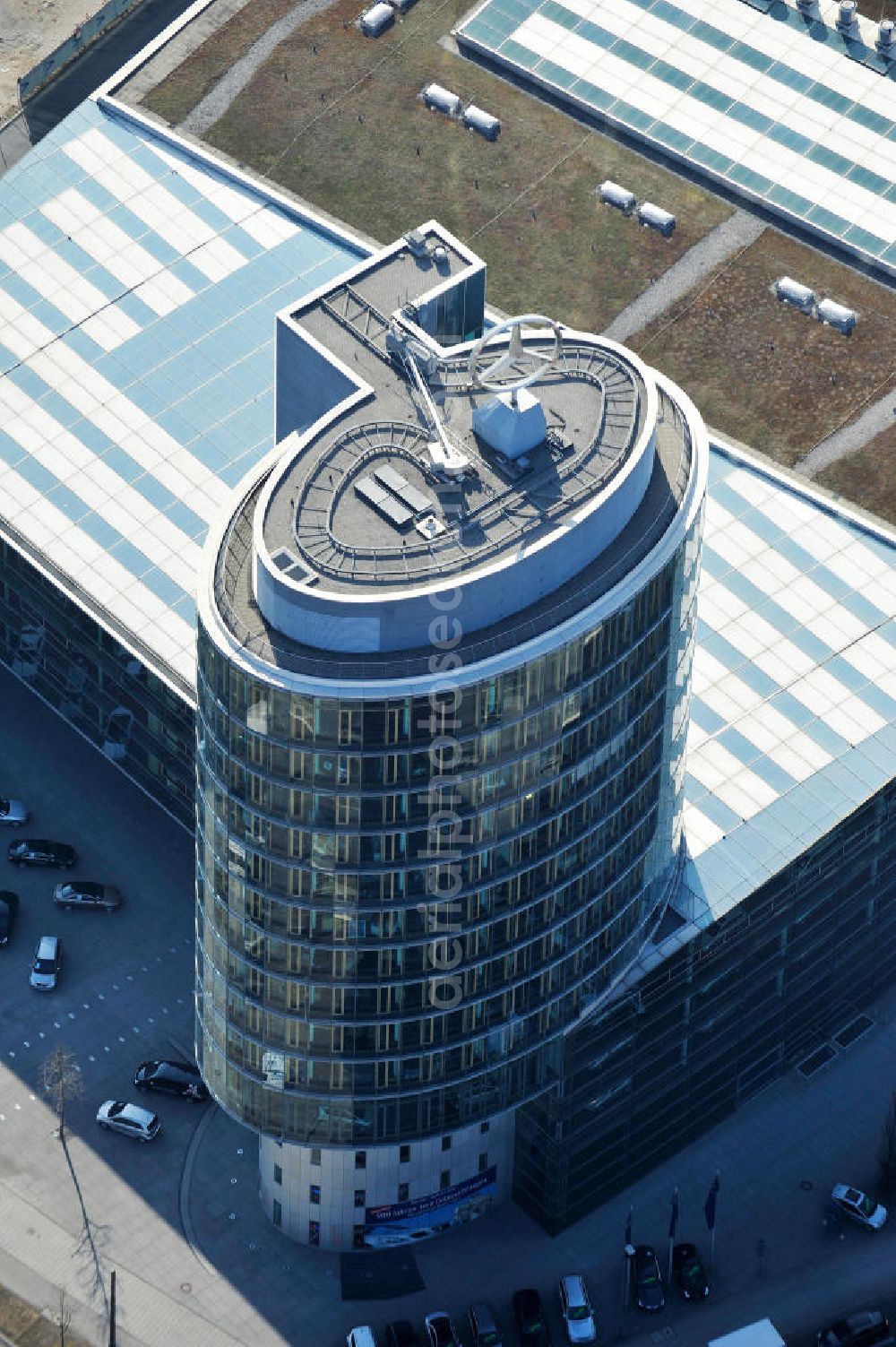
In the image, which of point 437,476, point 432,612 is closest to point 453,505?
point 437,476

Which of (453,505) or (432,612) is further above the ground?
(453,505)

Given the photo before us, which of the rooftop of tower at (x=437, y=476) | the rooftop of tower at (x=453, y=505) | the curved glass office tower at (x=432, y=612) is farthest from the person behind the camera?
the rooftop of tower at (x=437, y=476)

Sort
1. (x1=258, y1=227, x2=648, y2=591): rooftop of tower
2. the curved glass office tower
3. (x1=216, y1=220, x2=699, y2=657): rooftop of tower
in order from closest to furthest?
1. (x1=216, y1=220, x2=699, y2=657): rooftop of tower
2. the curved glass office tower
3. (x1=258, y1=227, x2=648, y2=591): rooftop of tower

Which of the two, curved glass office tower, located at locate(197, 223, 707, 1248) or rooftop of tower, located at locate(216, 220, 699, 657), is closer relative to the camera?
rooftop of tower, located at locate(216, 220, 699, 657)

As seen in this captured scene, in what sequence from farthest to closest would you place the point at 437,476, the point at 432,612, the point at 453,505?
the point at 437,476
the point at 453,505
the point at 432,612

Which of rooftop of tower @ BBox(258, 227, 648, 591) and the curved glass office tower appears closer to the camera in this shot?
the curved glass office tower

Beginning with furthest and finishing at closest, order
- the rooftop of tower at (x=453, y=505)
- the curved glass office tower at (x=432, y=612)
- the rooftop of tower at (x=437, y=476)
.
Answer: the rooftop of tower at (x=437, y=476) → the curved glass office tower at (x=432, y=612) → the rooftop of tower at (x=453, y=505)

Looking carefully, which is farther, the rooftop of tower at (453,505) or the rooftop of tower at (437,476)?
the rooftop of tower at (437,476)

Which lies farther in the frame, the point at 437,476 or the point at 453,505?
the point at 437,476

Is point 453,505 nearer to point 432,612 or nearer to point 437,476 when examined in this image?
point 437,476

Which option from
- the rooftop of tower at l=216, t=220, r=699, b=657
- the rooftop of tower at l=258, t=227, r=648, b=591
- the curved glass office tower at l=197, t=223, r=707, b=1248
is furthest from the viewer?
the rooftop of tower at l=258, t=227, r=648, b=591

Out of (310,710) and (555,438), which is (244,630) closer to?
(310,710)
